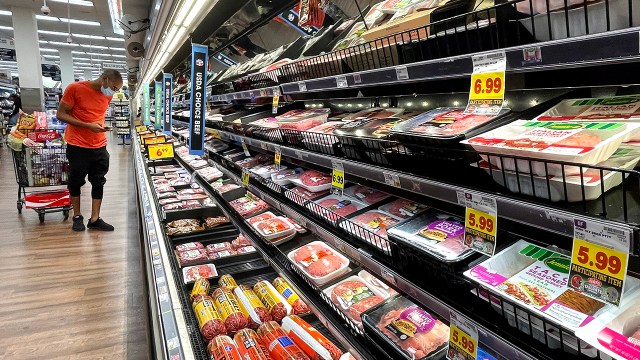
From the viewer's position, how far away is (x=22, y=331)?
273 cm

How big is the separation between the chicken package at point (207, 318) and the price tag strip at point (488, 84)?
4.47ft

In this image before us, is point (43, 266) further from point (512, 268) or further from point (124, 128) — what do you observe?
point (124, 128)

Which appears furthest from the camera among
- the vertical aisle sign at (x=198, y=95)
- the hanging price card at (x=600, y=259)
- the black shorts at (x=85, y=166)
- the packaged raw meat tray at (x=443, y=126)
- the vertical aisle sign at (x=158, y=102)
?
the vertical aisle sign at (x=158, y=102)

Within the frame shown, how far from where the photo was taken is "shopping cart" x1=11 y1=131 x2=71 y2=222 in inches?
193

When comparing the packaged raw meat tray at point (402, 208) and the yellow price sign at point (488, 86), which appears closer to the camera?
the yellow price sign at point (488, 86)

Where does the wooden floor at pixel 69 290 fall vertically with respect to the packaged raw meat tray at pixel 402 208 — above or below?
below

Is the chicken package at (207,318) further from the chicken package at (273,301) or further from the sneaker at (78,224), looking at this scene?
the sneaker at (78,224)

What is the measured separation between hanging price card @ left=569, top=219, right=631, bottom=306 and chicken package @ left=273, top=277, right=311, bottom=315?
1349mm

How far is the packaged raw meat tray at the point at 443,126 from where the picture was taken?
3.48 feet

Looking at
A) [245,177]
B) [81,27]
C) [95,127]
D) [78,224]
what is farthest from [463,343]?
[81,27]

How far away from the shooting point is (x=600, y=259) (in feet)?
2.39

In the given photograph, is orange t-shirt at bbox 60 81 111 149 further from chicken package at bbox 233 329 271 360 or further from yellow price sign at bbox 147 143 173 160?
chicken package at bbox 233 329 271 360

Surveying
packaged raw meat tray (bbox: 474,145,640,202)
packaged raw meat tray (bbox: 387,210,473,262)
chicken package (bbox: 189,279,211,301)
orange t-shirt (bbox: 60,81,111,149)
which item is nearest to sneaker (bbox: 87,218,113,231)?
orange t-shirt (bbox: 60,81,111,149)

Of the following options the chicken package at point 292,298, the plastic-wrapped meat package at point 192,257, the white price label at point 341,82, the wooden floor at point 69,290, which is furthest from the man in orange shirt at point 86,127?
the white price label at point 341,82
